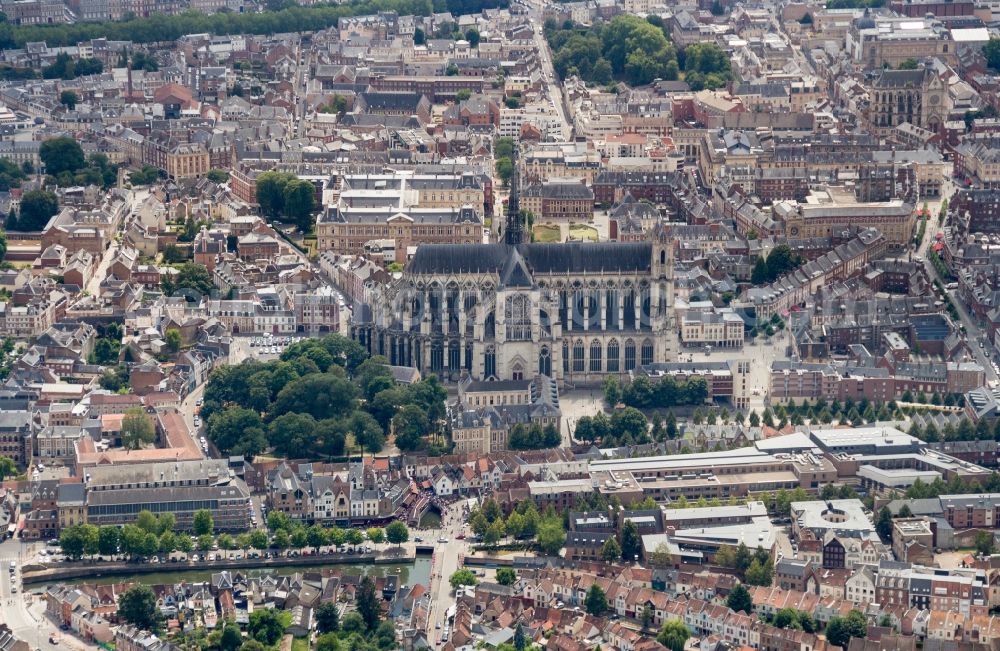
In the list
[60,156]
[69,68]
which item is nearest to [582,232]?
[60,156]

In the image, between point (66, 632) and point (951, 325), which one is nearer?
point (66, 632)

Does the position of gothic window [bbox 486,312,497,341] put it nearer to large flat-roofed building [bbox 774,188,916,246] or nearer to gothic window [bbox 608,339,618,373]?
gothic window [bbox 608,339,618,373]

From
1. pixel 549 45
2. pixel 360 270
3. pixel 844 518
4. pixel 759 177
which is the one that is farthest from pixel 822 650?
pixel 549 45

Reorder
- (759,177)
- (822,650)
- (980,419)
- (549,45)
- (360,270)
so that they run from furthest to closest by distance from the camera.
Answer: (549,45) → (759,177) → (360,270) → (980,419) → (822,650)

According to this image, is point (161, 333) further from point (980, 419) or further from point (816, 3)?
point (816, 3)

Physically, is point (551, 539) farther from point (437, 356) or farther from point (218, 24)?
point (218, 24)

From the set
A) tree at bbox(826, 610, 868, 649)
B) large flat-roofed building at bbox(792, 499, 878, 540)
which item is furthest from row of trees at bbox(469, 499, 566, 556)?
tree at bbox(826, 610, 868, 649)

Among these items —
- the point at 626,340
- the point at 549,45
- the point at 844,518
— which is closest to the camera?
the point at 844,518
